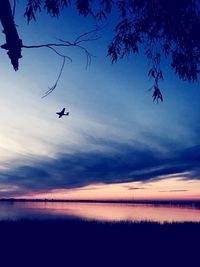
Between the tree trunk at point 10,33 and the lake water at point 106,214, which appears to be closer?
the tree trunk at point 10,33

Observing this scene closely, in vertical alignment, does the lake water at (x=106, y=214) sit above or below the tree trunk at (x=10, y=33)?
below

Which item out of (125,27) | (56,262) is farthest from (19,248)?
(125,27)

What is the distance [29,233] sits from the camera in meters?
16.1

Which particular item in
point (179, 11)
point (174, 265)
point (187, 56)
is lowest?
point (174, 265)

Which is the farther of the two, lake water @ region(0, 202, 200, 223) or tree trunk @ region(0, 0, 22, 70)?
lake water @ region(0, 202, 200, 223)

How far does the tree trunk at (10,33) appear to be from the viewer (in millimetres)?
3990

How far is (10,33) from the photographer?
425 cm

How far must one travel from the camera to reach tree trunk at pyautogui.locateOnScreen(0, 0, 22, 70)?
399cm

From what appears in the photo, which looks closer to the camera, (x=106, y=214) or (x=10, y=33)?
(x=10, y=33)

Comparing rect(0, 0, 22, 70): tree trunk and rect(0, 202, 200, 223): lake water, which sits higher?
rect(0, 0, 22, 70): tree trunk

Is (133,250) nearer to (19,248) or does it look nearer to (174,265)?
(174,265)

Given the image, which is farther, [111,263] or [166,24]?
[111,263]

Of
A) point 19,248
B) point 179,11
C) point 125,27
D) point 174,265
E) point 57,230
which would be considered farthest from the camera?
point 57,230

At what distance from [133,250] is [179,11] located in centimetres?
931
